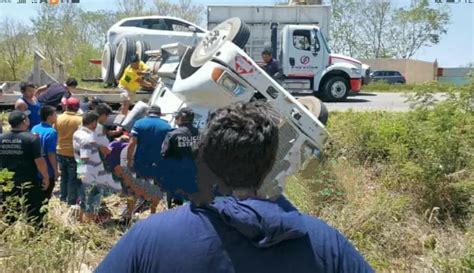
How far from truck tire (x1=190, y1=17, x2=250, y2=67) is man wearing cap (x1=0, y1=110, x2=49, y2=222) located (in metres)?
2.25

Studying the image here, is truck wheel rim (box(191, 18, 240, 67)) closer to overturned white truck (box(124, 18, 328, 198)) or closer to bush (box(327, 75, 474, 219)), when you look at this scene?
overturned white truck (box(124, 18, 328, 198))

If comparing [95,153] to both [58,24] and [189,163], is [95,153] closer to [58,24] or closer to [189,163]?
[189,163]

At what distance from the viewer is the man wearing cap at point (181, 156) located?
6.93 meters

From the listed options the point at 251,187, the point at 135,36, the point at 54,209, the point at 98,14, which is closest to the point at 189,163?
the point at 54,209

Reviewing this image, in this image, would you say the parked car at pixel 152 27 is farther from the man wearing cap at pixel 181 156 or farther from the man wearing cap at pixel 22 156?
the man wearing cap at pixel 22 156

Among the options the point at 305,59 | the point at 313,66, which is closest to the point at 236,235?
the point at 305,59

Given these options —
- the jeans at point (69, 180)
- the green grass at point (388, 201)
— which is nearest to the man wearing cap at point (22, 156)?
the green grass at point (388, 201)

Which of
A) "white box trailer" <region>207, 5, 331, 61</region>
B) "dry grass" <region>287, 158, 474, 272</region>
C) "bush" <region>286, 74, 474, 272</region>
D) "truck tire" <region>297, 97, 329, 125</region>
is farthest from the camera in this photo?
"white box trailer" <region>207, 5, 331, 61</region>

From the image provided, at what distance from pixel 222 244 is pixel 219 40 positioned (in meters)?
6.18

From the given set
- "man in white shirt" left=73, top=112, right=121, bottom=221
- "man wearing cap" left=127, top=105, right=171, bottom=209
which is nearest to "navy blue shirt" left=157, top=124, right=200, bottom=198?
"man wearing cap" left=127, top=105, right=171, bottom=209

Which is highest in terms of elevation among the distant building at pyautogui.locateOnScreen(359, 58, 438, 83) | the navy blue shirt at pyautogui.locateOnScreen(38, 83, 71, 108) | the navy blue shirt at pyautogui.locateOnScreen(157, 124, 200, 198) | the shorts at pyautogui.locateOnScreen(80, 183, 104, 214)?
the navy blue shirt at pyautogui.locateOnScreen(38, 83, 71, 108)

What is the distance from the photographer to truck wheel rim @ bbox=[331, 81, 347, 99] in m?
20.0

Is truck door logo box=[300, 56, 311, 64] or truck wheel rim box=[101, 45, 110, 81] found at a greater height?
truck wheel rim box=[101, 45, 110, 81]

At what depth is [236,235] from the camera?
1.77 meters
